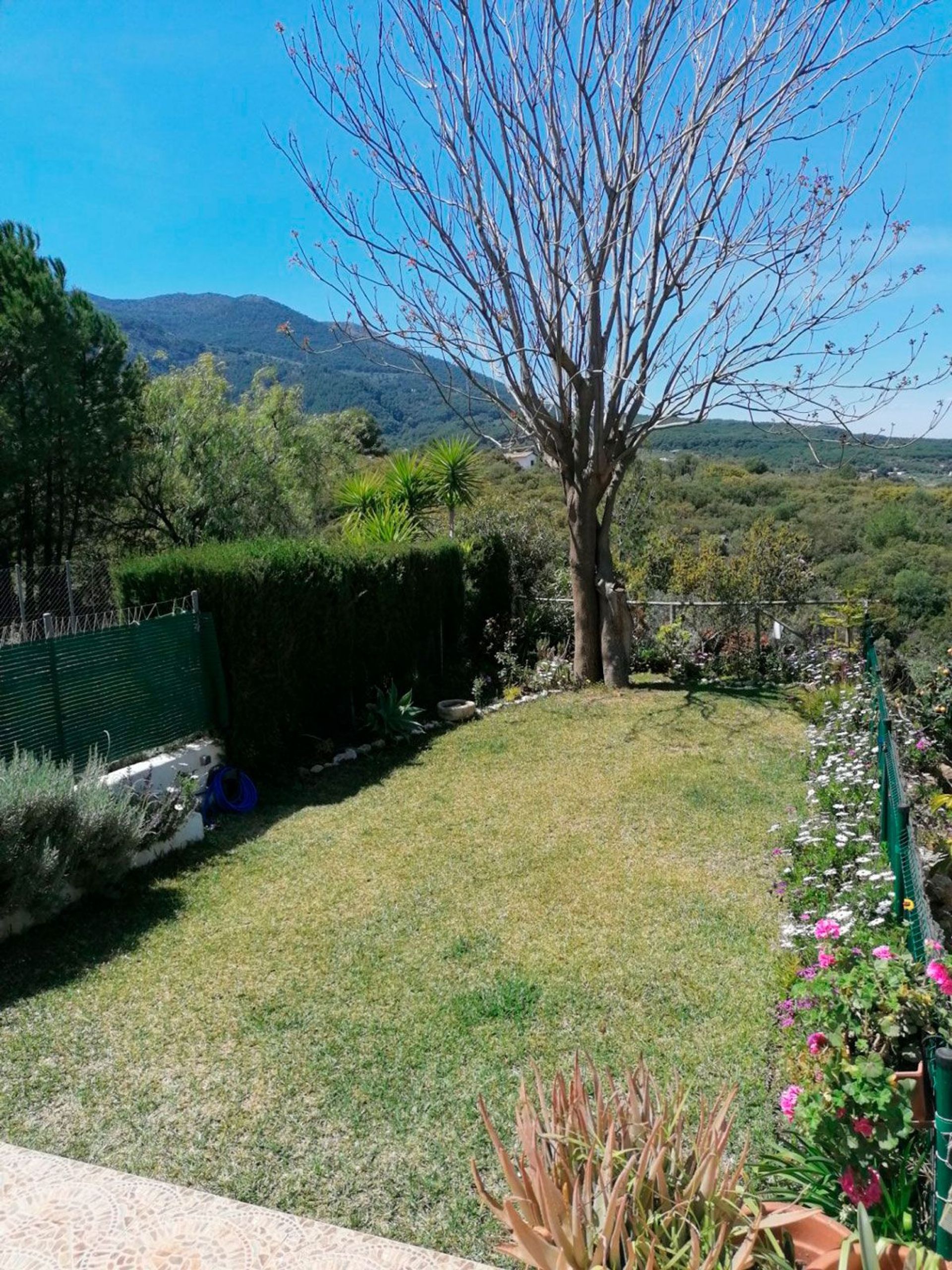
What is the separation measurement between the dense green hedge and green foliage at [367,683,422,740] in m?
0.31

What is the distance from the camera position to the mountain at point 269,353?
1731 inches

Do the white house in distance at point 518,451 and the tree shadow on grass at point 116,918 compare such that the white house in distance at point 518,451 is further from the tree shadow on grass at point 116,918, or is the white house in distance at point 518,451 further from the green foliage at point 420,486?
the tree shadow on grass at point 116,918

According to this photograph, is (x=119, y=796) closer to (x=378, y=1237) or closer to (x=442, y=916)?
(x=442, y=916)

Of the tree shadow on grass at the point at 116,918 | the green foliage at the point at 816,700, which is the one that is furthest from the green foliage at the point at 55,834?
the green foliage at the point at 816,700

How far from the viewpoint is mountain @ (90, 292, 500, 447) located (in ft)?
144

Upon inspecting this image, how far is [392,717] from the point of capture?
28.8ft

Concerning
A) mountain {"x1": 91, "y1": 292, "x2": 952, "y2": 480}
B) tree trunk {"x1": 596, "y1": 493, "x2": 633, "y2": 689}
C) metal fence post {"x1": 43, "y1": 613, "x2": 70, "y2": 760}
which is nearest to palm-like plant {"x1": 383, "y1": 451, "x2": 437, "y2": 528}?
mountain {"x1": 91, "y1": 292, "x2": 952, "y2": 480}

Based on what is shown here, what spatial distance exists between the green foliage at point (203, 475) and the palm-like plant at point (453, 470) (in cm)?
573

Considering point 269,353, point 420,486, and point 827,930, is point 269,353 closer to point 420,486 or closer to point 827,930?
point 420,486

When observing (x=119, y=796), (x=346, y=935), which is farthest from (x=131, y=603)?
(x=346, y=935)

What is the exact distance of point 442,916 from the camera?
4.64 meters

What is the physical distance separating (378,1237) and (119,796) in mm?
3819

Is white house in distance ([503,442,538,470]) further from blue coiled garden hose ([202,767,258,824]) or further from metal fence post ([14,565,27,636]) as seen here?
metal fence post ([14,565,27,636])

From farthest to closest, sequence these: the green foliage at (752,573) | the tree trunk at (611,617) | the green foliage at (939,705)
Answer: the green foliage at (752,573), the tree trunk at (611,617), the green foliage at (939,705)
